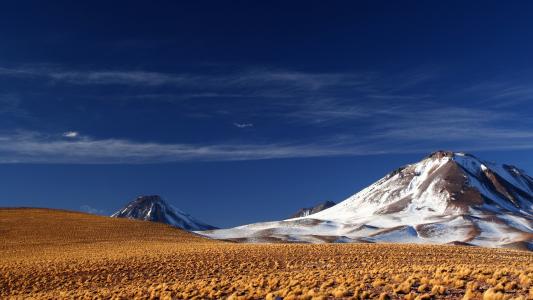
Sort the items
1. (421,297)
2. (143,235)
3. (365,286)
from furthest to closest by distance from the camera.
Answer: (143,235), (365,286), (421,297)

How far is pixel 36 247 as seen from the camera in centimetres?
5372

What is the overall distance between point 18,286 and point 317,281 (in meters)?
21.8

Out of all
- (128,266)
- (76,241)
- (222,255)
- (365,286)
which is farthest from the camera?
(76,241)

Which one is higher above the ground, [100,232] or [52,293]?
[100,232]

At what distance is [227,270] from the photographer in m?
31.6

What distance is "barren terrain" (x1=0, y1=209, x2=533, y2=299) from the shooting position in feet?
57.3

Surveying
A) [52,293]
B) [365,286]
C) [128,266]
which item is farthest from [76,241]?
[365,286]

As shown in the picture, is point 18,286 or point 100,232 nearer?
point 18,286

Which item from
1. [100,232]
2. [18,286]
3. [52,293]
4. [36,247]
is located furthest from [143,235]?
[52,293]

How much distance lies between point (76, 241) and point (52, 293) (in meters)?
33.3

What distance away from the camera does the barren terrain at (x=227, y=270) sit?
1747 cm

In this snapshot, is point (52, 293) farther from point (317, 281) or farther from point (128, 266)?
point (317, 281)

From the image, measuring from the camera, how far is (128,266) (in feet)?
117

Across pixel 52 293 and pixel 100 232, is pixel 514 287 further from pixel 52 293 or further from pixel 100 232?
pixel 100 232
